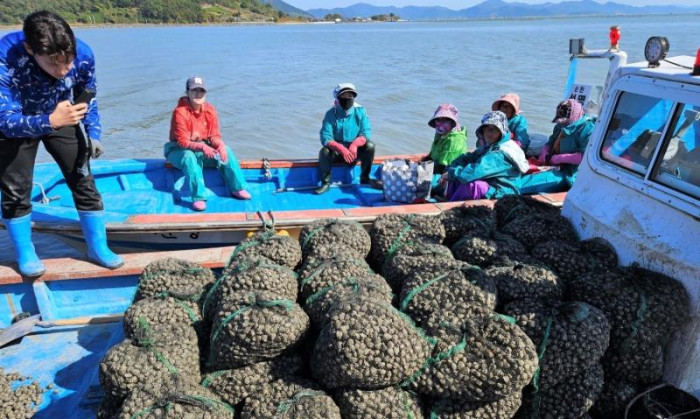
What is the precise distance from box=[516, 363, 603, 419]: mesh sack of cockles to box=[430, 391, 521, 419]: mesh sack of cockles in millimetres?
181

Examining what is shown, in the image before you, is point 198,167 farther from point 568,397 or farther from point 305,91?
point 305,91

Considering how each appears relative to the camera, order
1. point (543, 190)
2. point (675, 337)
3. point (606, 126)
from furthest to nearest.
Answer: point (543, 190) < point (606, 126) < point (675, 337)

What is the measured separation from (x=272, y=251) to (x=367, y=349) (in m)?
1.07

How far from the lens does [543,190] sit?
5.43 m

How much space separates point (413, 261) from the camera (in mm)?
2838

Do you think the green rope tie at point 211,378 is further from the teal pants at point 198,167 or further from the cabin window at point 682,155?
the teal pants at point 198,167

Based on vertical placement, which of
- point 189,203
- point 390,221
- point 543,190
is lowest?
point 189,203

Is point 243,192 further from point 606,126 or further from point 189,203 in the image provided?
point 606,126

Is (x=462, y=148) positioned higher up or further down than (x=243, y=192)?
higher up

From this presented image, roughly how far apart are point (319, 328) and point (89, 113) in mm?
2552

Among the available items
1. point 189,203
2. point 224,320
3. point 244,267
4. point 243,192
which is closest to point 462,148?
point 243,192

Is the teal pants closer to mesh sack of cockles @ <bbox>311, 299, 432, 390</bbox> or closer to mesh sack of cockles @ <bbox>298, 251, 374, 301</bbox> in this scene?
mesh sack of cockles @ <bbox>298, 251, 374, 301</bbox>

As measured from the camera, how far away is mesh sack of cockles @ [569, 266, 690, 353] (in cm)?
241

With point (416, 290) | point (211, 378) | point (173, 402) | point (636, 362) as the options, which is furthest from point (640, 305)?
point (173, 402)
